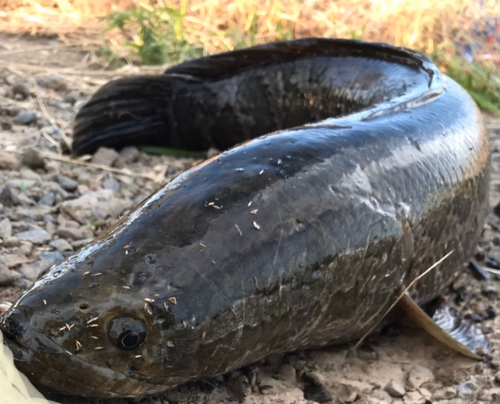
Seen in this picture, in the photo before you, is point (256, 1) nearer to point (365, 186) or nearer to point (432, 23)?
point (432, 23)

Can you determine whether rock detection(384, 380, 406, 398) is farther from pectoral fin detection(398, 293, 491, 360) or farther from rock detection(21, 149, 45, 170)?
rock detection(21, 149, 45, 170)

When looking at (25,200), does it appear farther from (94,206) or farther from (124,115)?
(124,115)

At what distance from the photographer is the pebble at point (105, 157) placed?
173 inches

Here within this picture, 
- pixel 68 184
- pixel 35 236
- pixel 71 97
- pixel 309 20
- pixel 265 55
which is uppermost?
pixel 265 55

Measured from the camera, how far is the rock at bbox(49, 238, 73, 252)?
315 centimetres

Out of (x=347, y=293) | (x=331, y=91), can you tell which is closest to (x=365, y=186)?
(x=347, y=293)

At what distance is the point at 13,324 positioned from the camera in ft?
6.23

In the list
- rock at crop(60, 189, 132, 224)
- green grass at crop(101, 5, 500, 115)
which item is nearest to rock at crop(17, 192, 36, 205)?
rock at crop(60, 189, 132, 224)

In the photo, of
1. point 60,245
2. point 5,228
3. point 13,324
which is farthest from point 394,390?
point 5,228

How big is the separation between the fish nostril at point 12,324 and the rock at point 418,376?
1.51 metres

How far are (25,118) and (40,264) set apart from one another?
7.30 ft

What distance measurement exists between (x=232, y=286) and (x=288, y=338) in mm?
384

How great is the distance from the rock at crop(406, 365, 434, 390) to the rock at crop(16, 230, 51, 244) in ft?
5.51

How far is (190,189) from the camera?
7.72ft
